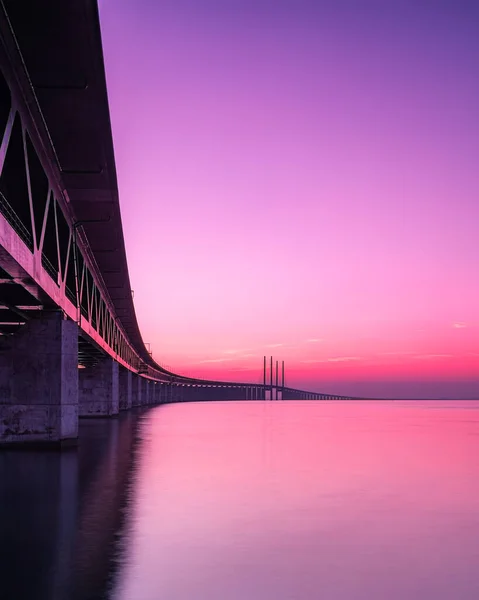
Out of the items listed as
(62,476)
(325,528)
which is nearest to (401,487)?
(325,528)

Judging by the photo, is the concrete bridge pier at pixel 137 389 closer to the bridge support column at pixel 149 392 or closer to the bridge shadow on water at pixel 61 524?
the bridge support column at pixel 149 392

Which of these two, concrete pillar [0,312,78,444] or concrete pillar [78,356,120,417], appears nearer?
concrete pillar [0,312,78,444]

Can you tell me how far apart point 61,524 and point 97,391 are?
52427 millimetres

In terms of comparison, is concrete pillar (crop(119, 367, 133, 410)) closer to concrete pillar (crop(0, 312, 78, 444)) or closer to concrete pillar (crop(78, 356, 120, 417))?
concrete pillar (crop(78, 356, 120, 417))

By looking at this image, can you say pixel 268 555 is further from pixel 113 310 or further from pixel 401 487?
pixel 113 310

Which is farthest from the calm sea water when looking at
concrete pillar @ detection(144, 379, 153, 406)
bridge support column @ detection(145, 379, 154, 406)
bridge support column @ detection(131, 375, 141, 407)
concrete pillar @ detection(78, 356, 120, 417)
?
bridge support column @ detection(145, 379, 154, 406)

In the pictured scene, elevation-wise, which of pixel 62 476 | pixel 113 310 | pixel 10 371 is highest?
pixel 113 310

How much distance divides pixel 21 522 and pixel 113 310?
167 feet

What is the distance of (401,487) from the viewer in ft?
57.7

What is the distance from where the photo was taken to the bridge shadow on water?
8148 mm

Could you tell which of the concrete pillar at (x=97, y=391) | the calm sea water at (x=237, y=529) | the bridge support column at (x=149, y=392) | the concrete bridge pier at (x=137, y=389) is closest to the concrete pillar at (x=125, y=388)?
the concrete bridge pier at (x=137, y=389)

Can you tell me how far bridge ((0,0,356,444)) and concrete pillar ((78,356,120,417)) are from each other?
732 inches

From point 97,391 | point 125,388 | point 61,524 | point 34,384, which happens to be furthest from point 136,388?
point 61,524

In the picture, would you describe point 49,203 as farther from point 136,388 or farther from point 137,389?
point 136,388
